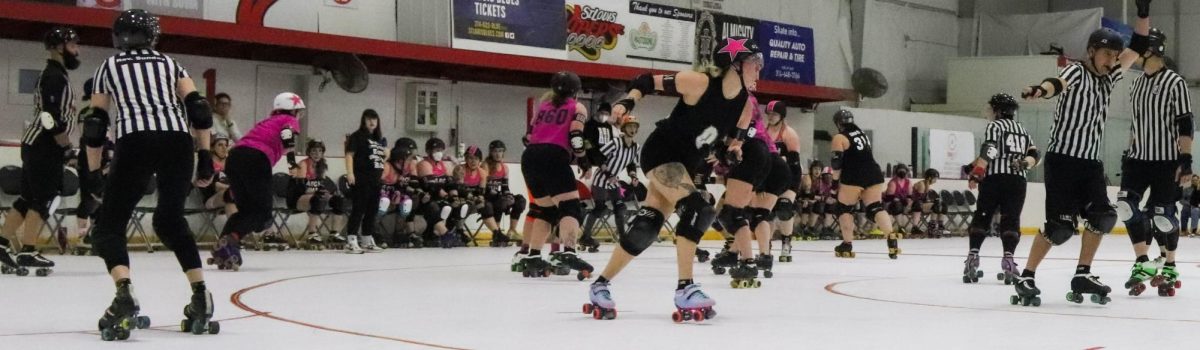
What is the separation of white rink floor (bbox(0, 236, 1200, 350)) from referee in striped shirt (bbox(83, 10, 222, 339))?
262 millimetres

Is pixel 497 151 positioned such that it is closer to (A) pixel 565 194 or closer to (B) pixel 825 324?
(A) pixel 565 194

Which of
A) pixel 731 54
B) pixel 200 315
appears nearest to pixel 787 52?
pixel 731 54

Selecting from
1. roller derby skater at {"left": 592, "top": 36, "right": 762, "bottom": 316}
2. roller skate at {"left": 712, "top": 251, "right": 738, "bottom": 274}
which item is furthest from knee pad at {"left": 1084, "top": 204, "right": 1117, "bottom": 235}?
roller skate at {"left": 712, "top": 251, "right": 738, "bottom": 274}

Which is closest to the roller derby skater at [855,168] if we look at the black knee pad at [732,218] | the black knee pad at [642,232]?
the black knee pad at [732,218]

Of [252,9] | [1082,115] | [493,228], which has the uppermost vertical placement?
[252,9]

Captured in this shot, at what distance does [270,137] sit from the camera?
8.72 meters

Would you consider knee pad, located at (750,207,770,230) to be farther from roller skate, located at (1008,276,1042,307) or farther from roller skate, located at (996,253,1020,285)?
roller skate, located at (1008,276,1042,307)

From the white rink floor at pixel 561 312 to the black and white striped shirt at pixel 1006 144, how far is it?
27.4 inches

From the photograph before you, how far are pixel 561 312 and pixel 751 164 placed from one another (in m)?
1.77

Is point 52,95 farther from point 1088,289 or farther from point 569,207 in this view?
point 1088,289

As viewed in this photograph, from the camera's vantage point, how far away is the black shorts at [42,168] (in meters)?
7.66

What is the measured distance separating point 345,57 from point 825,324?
35.1 feet

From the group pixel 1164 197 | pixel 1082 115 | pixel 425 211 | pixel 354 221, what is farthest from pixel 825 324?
A: pixel 425 211

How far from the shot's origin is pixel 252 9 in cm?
1410
